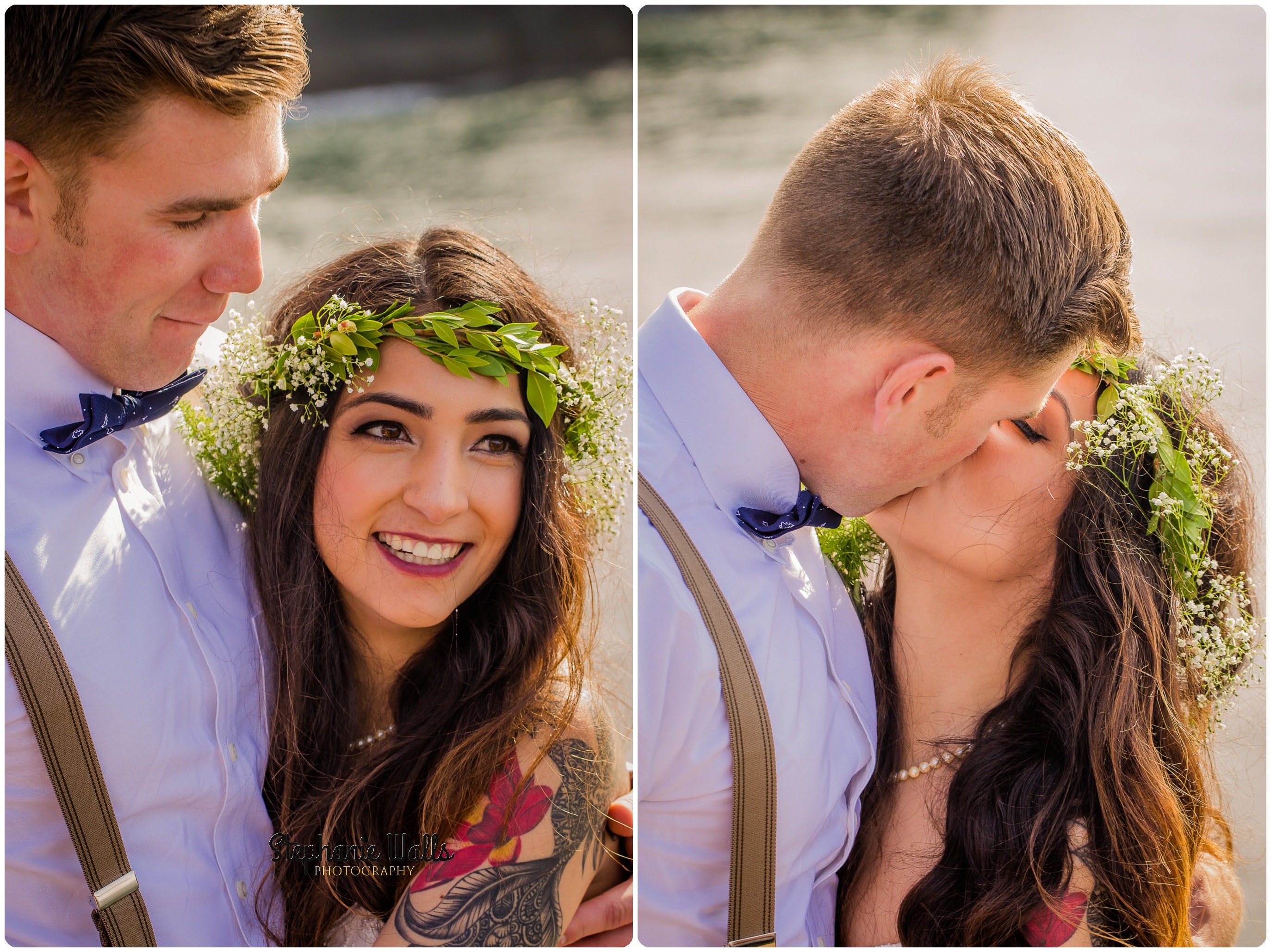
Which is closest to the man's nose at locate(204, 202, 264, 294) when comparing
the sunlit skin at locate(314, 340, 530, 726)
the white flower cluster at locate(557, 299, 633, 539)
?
the sunlit skin at locate(314, 340, 530, 726)

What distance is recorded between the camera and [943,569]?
88.4 inches

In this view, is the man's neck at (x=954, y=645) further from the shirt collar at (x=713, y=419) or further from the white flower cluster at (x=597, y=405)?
the white flower cluster at (x=597, y=405)

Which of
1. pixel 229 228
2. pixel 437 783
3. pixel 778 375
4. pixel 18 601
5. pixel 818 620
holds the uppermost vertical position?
pixel 229 228

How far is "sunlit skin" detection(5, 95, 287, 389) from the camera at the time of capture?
185cm

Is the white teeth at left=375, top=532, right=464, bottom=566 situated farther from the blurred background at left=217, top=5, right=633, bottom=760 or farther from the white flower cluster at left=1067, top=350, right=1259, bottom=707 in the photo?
the white flower cluster at left=1067, top=350, right=1259, bottom=707

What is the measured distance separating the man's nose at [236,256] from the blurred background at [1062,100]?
89 centimetres

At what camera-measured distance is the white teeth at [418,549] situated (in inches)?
82.0

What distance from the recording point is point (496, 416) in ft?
6.70

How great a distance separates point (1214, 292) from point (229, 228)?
2414 mm

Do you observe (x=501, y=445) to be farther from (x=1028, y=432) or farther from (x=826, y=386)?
(x=1028, y=432)

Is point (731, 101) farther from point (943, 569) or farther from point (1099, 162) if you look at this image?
point (943, 569)

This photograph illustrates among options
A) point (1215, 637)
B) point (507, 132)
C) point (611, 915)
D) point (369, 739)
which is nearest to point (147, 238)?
point (507, 132)

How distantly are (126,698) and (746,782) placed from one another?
51.2 inches

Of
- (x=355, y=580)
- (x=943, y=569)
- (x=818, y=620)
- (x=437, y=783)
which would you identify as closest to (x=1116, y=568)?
(x=943, y=569)
